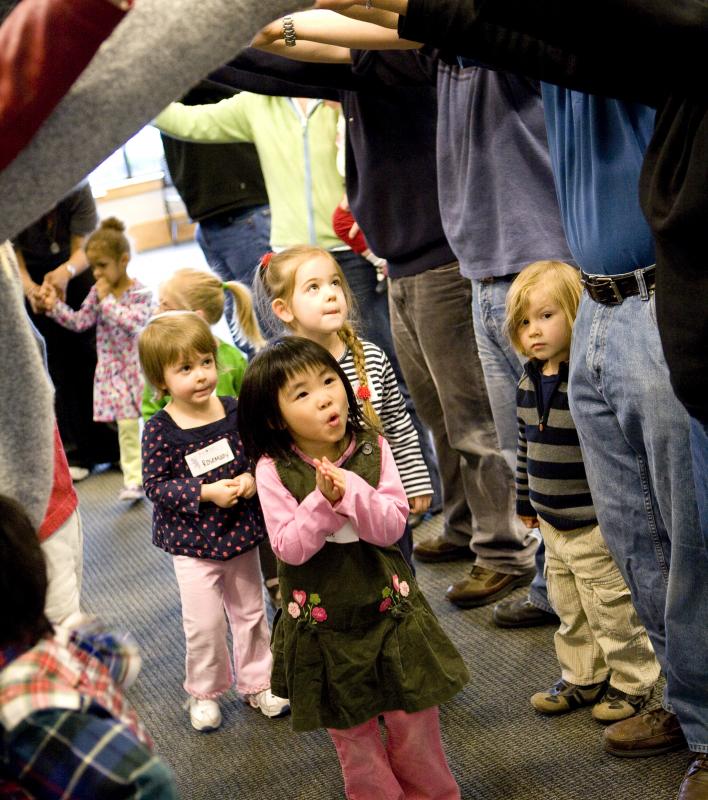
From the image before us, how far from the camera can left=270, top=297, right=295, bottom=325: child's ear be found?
2607mm

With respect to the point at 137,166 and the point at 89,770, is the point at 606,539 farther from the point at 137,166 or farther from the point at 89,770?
the point at 137,166

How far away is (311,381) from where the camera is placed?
82.1 inches

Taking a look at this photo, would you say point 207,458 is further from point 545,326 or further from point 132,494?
point 132,494

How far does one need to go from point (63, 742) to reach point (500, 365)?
1.84 meters

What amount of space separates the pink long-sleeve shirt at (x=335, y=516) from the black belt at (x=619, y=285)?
53 centimetres

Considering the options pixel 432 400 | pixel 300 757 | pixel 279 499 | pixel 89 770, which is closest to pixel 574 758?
pixel 300 757

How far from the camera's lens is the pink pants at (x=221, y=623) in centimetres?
270

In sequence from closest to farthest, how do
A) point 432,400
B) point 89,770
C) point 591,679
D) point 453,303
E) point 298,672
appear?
1. point 89,770
2. point 298,672
3. point 591,679
4. point 453,303
5. point 432,400

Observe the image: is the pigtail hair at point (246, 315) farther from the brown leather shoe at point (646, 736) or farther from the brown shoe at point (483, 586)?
the brown leather shoe at point (646, 736)

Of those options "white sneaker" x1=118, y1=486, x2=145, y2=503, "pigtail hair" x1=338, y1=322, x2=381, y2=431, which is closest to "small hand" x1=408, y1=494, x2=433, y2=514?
"pigtail hair" x1=338, y1=322, x2=381, y2=431

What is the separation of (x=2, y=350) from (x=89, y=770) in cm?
44

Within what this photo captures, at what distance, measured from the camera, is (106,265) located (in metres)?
4.53

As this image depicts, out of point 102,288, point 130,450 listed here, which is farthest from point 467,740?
point 102,288

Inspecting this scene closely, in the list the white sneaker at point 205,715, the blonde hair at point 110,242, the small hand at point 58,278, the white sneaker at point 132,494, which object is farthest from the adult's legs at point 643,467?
the small hand at point 58,278
